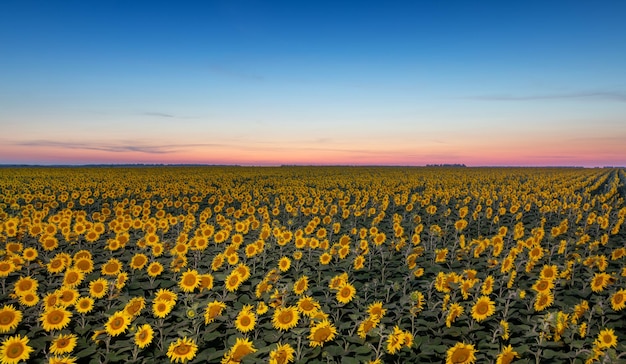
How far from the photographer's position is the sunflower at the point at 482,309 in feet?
18.6

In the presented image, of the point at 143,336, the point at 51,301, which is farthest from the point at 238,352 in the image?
the point at 51,301

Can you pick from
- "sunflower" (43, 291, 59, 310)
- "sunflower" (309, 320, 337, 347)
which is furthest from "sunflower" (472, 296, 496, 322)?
"sunflower" (43, 291, 59, 310)

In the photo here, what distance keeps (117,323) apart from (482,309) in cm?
514

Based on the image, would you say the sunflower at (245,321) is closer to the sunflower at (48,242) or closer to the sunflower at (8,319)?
the sunflower at (8,319)

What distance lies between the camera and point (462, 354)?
4523 millimetres

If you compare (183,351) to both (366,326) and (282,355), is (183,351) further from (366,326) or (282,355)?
(366,326)

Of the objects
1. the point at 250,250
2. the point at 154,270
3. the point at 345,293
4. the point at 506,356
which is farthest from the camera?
the point at 250,250

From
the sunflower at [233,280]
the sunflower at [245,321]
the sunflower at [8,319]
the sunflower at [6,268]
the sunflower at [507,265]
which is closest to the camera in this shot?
the sunflower at [8,319]

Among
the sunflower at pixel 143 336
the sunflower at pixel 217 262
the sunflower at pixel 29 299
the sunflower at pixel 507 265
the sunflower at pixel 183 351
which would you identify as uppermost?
the sunflower at pixel 507 265

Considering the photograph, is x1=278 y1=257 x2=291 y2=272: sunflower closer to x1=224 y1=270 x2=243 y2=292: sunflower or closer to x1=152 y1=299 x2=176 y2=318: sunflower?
x1=224 y1=270 x2=243 y2=292: sunflower

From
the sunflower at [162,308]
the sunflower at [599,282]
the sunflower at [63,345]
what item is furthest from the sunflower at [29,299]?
the sunflower at [599,282]

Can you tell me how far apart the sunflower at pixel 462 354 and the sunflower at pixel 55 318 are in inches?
202

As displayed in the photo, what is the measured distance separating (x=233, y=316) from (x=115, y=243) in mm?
4933

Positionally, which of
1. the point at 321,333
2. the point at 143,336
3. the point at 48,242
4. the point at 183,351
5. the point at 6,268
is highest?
the point at 48,242
